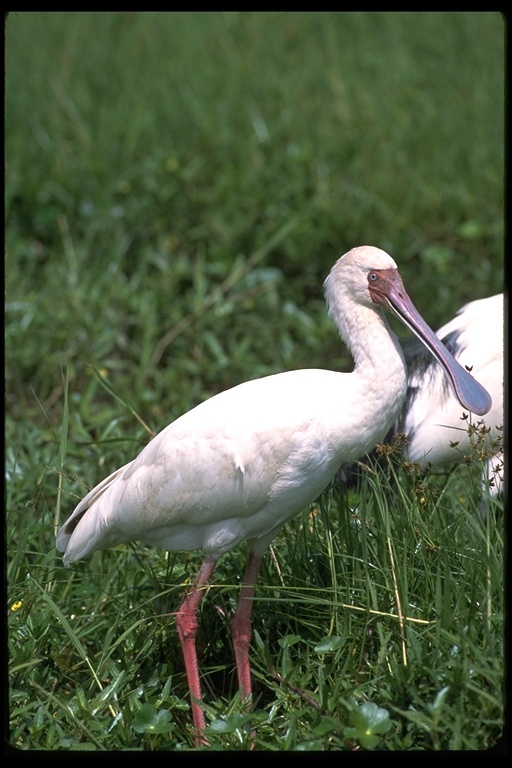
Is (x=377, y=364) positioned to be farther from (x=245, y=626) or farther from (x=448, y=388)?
(x=448, y=388)

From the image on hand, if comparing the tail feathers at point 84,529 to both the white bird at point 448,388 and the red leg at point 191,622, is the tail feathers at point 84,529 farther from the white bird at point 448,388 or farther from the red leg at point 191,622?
the white bird at point 448,388

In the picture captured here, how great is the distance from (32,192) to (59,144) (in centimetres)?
54

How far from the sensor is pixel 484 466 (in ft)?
10.9

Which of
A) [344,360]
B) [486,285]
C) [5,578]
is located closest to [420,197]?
[486,285]

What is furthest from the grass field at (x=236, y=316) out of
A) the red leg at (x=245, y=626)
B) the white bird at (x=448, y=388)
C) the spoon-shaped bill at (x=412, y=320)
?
the spoon-shaped bill at (x=412, y=320)

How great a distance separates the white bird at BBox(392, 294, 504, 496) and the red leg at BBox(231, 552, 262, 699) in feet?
3.13

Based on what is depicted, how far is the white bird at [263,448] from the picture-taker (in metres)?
3.15

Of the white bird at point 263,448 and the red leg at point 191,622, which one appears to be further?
the red leg at point 191,622

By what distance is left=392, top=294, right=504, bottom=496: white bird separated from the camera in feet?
13.8

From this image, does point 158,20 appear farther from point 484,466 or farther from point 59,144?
point 484,466

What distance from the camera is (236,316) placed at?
6.22 metres

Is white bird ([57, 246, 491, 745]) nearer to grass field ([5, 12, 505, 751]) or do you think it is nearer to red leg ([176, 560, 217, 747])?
red leg ([176, 560, 217, 747])

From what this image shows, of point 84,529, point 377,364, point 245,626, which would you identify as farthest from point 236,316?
point 377,364

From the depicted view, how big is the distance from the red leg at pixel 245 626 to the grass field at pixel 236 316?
0.07m
